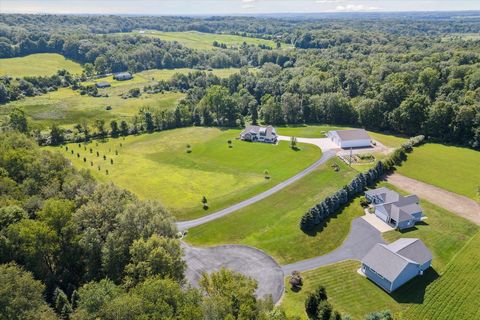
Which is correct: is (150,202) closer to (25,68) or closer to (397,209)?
(397,209)

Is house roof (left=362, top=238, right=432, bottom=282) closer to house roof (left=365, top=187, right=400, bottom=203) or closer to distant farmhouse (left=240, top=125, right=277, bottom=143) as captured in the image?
house roof (left=365, top=187, right=400, bottom=203)

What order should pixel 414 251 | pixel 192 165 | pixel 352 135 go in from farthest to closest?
1. pixel 352 135
2. pixel 192 165
3. pixel 414 251

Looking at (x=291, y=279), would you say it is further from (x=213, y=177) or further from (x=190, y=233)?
(x=213, y=177)

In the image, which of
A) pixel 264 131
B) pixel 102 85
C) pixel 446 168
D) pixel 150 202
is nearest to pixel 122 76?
pixel 102 85

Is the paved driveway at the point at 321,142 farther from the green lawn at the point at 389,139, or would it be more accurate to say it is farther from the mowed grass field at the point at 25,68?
the mowed grass field at the point at 25,68

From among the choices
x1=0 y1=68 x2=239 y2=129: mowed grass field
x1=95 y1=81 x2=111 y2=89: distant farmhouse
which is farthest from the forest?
x1=95 y1=81 x2=111 y2=89: distant farmhouse

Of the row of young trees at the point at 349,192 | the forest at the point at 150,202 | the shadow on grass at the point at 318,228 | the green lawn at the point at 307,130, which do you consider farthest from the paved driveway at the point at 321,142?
the shadow on grass at the point at 318,228

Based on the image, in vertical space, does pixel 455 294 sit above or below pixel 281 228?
above
